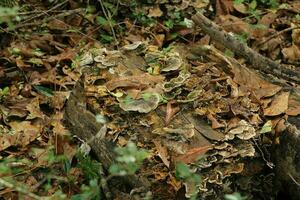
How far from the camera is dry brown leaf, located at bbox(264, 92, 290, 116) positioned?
3686mm

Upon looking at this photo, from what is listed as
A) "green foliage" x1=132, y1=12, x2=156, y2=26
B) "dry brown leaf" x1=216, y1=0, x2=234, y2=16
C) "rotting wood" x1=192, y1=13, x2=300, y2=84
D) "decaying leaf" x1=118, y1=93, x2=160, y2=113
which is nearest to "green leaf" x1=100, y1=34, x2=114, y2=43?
"green foliage" x1=132, y1=12, x2=156, y2=26

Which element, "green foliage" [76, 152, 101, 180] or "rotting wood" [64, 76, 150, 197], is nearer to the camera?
"rotting wood" [64, 76, 150, 197]

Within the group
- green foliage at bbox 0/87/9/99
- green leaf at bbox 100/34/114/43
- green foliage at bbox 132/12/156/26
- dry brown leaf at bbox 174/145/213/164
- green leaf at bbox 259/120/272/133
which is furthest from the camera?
green foliage at bbox 132/12/156/26

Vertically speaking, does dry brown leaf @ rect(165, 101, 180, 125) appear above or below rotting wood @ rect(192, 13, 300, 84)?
above

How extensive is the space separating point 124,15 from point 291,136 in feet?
8.60

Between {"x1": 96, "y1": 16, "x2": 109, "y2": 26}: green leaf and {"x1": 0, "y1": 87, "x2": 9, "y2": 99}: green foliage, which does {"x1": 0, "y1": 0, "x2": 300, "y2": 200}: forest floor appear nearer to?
{"x1": 0, "y1": 87, "x2": 9, "y2": 99}: green foliage

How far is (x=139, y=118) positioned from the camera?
3426 mm

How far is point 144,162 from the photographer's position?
328cm

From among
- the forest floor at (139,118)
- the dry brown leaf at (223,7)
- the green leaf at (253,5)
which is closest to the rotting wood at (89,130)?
the forest floor at (139,118)

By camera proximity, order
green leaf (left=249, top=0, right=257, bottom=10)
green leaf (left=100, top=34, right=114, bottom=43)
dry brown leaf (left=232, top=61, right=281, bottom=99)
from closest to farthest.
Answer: dry brown leaf (left=232, top=61, right=281, bottom=99) < green leaf (left=100, top=34, right=114, bottom=43) < green leaf (left=249, top=0, right=257, bottom=10)

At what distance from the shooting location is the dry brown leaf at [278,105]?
145 inches

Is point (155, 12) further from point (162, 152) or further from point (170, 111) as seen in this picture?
point (162, 152)

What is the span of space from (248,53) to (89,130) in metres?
1.52

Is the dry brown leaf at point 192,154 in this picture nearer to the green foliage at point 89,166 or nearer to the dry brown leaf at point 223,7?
the green foliage at point 89,166
